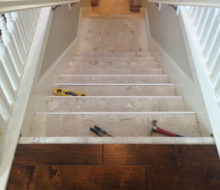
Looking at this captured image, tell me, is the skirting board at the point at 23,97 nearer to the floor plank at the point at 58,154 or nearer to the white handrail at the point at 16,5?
the floor plank at the point at 58,154

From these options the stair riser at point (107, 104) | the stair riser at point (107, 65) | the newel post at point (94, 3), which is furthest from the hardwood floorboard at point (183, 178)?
the newel post at point (94, 3)

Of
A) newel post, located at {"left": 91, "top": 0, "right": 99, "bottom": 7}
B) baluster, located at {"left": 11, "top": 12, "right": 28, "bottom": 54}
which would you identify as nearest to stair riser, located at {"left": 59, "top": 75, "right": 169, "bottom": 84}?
baluster, located at {"left": 11, "top": 12, "right": 28, "bottom": 54}

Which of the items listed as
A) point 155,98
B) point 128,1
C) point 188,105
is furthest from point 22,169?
point 128,1

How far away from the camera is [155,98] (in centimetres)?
149

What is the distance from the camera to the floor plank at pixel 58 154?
86 cm

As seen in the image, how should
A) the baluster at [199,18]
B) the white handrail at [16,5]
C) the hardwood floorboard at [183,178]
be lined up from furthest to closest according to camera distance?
the baluster at [199,18] → the hardwood floorboard at [183,178] → the white handrail at [16,5]

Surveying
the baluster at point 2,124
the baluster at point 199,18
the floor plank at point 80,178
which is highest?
the baluster at point 199,18

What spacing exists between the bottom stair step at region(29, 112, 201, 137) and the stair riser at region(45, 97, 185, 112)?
0.18m

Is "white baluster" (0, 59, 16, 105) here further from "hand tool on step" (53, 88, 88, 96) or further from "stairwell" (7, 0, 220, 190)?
"hand tool on step" (53, 88, 88, 96)

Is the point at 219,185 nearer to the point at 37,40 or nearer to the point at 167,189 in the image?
the point at 167,189

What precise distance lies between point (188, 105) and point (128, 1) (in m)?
4.09

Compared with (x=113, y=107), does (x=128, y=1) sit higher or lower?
higher

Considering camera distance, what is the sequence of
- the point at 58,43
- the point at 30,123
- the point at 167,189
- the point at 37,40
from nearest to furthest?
1. the point at 167,189
2. the point at 30,123
3. the point at 37,40
4. the point at 58,43

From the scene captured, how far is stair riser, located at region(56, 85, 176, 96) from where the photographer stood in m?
1.69
